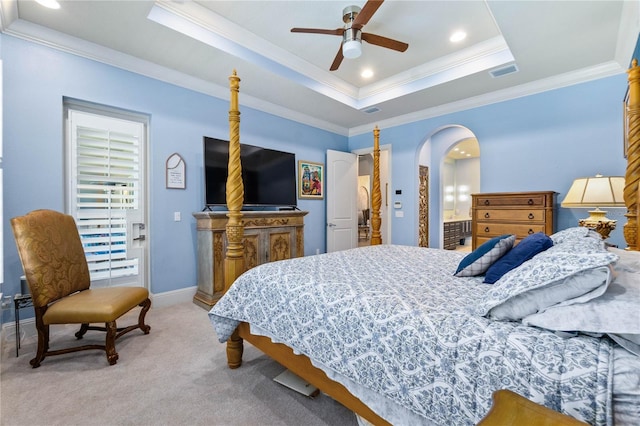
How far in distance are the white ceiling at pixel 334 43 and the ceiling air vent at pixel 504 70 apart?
Result: 0.05 m

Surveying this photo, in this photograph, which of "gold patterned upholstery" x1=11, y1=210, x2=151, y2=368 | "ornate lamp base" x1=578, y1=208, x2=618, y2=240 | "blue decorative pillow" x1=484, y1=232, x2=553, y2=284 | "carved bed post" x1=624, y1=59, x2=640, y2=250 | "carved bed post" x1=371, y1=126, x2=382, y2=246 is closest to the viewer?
"blue decorative pillow" x1=484, y1=232, x2=553, y2=284

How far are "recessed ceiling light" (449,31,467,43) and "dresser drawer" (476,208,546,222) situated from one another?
199cm

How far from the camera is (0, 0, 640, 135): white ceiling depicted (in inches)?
95.2

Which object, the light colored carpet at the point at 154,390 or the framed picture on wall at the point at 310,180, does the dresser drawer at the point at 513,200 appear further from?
the light colored carpet at the point at 154,390

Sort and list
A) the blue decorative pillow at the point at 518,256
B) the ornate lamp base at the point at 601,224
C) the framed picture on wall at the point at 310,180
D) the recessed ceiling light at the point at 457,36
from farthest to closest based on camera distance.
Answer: the framed picture on wall at the point at 310,180 → the recessed ceiling light at the point at 457,36 → the ornate lamp base at the point at 601,224 → the blue decorative pillow at the point at 518,256

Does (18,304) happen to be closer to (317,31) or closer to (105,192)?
(105,192)

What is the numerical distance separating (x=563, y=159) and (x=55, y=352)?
17.4 ft

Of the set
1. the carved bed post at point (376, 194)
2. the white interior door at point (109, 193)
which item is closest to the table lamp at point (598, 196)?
the carved bed post at point (376, 194)

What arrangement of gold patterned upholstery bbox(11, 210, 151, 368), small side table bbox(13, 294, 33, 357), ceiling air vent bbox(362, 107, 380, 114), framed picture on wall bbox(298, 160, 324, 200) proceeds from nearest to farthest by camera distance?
gold patterned upholstery bbox(11, 210, 151, 368), small side table bbox(13, 294, 33, 357), ceiling air vent bbox(362, 107, 380, 114), framed picture on wall bbox(298, 160, 324, 200)

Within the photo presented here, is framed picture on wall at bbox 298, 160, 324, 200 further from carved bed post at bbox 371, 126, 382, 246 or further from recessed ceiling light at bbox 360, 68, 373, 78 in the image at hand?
carved bed post at bbox 371, 126, 382, 246

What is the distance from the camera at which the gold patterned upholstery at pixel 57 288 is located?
78.3 inches

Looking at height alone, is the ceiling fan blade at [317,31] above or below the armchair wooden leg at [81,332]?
above

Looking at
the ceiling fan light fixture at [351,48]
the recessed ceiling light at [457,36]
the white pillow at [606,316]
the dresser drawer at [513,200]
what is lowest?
the white pillow at [606,316]

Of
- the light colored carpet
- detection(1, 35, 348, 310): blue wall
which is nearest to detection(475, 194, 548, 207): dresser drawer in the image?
detection(1, 35, 348, 310): blue wall
